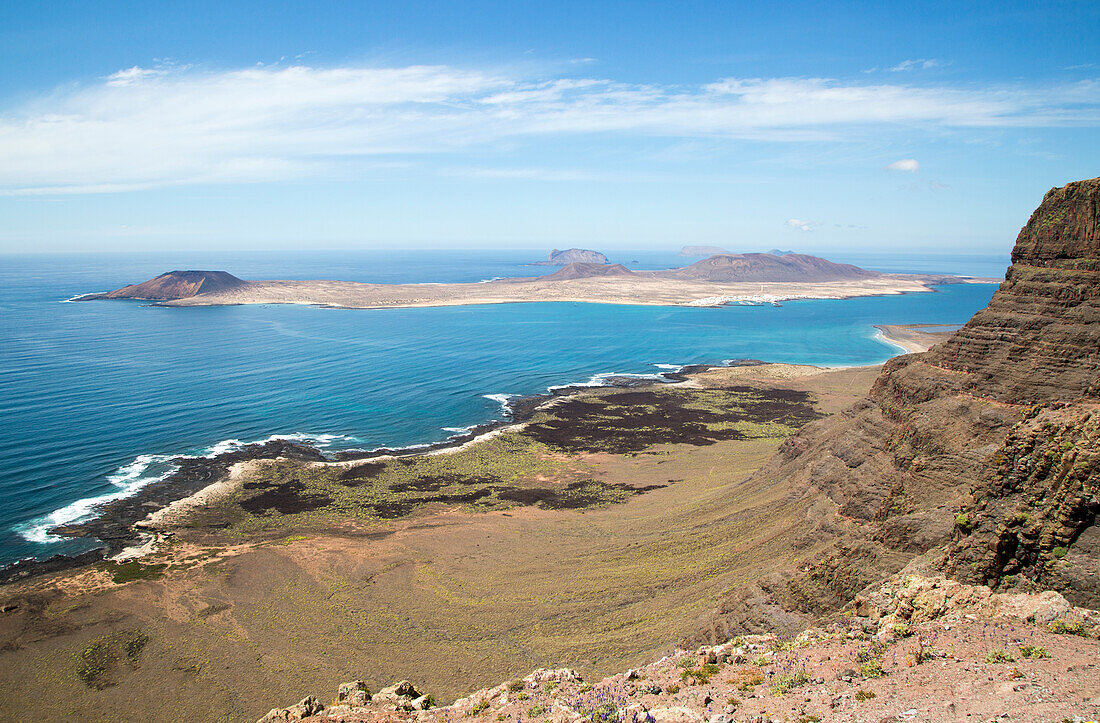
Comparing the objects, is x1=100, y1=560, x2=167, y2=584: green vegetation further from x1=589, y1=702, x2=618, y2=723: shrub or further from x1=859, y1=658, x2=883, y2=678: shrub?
x1=859, y1=658, x2=883, y2=678: shrub

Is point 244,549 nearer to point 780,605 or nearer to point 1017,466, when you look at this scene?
point 780,605

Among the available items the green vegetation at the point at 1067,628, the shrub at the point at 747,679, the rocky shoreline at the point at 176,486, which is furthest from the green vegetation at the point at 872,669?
the rocky shoreline at the point at 176,486

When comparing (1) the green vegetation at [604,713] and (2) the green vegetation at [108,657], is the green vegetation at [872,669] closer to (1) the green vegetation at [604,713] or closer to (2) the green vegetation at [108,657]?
(1) the green vegetation at [604,713]

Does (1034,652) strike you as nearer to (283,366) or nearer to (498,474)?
(498,474)

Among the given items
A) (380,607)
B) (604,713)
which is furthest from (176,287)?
(604,713)

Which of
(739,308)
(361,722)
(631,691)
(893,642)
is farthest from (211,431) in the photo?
(739,308)

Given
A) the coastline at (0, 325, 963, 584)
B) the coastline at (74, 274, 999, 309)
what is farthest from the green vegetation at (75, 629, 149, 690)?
the coastline at (74, 274, 999, 309)
